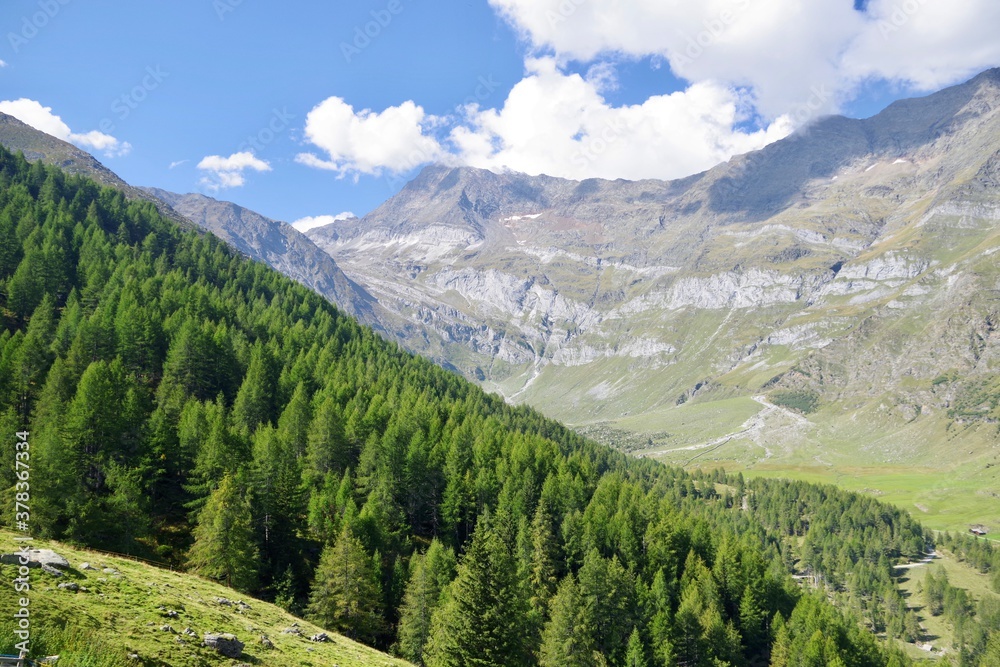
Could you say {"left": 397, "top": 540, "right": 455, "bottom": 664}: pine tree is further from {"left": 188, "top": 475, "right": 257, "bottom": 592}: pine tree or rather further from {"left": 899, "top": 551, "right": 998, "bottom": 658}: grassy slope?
{"left": 899, "top": 551, "right": 998, "bottom": 658}: grassy slope

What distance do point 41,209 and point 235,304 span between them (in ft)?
182

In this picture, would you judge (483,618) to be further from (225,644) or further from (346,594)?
(225,644)

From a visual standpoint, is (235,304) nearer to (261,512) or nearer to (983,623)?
(261,512)

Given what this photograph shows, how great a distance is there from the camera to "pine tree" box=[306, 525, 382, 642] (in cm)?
5138

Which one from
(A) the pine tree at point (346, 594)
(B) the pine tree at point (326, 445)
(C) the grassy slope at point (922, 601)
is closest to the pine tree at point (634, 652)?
(A) the pine tree at point (346, 594)

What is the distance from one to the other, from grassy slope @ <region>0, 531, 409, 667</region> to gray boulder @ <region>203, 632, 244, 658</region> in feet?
1.23

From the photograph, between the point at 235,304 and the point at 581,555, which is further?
the point at 235,304

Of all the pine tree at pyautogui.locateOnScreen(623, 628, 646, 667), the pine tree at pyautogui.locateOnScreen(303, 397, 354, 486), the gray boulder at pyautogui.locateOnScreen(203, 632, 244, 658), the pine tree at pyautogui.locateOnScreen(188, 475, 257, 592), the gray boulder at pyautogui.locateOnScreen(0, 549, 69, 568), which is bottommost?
the pine tree at pyautogui.locateOnScreen(623, 628, 646, 667)

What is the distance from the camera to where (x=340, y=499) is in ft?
215

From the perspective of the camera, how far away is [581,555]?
248 ft

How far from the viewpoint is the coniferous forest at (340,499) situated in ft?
165

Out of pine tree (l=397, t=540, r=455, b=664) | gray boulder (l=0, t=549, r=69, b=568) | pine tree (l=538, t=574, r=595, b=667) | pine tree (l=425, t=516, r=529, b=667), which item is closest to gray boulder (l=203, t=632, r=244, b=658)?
gray boulder (l=0, t=549, r=69, b=568)

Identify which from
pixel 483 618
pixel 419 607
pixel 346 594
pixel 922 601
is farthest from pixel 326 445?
pixel 922 601

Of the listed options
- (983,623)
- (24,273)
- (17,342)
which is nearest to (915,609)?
(983,623)
